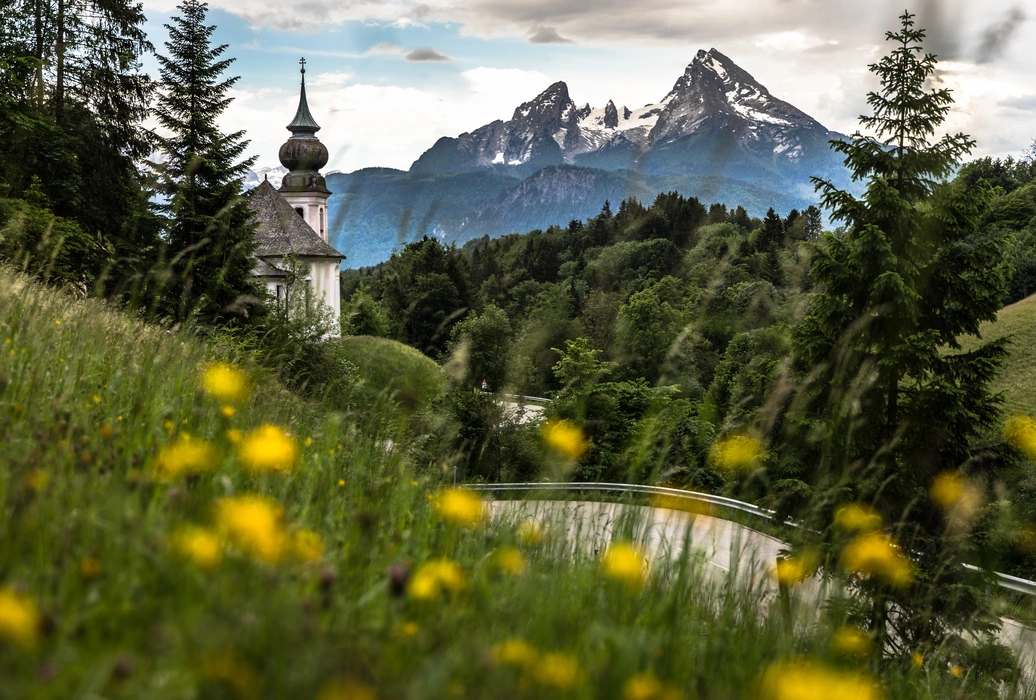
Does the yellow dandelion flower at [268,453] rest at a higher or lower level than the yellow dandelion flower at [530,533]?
higher

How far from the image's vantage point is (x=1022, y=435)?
1109cm

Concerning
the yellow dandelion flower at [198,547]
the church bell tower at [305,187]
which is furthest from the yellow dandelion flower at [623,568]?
the church bell tower at [305,187]

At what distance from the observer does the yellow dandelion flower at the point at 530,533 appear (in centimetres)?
327

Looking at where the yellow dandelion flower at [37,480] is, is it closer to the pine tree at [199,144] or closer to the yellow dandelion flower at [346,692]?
the yellow dandelion flower at [346,692]

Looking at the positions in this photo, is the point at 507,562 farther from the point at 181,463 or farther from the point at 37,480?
the point at 37,480

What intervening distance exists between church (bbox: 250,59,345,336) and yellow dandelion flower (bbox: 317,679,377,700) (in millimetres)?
36651

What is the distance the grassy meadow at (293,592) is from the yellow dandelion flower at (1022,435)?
866 cm

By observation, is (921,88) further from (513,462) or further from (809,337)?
(513,462)

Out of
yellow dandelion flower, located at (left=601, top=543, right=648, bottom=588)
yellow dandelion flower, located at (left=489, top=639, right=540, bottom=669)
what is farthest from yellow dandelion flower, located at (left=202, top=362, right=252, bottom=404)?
yellow dandelion flower, located at (left=489, top=639, right=540, bottom=669)

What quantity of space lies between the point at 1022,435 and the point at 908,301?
2410 millimetres

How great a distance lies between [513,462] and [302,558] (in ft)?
59.3

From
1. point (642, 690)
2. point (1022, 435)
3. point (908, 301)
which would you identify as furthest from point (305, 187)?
point (642, 690)

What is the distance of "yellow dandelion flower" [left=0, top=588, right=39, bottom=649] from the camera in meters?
1.23

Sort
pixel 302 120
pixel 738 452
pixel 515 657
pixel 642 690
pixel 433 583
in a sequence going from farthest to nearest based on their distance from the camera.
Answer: pixel 302 120
pixel 738 452
pixel 433 583
pixel 515 657
pixel 642 690
